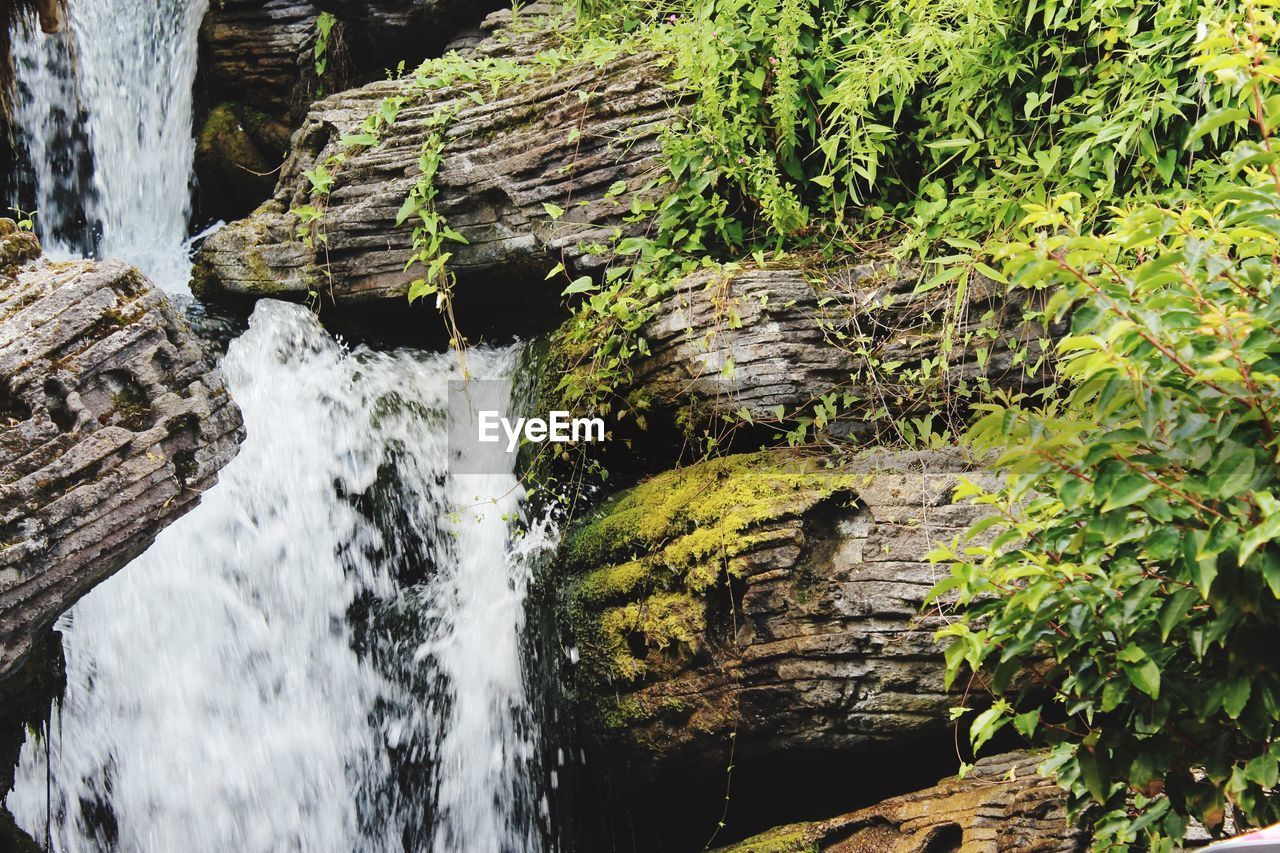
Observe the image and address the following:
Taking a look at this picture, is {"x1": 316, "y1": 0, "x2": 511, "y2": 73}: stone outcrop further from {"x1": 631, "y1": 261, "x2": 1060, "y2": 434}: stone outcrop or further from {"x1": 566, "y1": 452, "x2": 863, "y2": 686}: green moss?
{"x1": 566, "y1": 452, "x2": 863, "y2": 686}: green moss

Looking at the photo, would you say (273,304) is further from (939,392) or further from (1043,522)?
(1043,522)

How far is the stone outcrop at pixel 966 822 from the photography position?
3750 mm

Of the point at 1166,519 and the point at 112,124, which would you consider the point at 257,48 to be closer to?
the point at 112,124

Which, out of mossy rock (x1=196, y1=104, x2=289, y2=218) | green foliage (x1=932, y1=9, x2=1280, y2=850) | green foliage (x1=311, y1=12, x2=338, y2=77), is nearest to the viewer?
green foliage (x1=932, y1=9, x2=1280, y2=850)

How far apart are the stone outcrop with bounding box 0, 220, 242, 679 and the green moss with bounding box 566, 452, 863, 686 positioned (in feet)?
5.68

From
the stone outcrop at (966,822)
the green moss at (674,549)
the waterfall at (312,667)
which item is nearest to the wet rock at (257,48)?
the waterfall at (312,667)

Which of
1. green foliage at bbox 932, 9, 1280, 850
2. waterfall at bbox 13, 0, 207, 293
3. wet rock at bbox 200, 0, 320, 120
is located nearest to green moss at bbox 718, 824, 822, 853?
green foliage at bbox 932, 9, 1280, 850

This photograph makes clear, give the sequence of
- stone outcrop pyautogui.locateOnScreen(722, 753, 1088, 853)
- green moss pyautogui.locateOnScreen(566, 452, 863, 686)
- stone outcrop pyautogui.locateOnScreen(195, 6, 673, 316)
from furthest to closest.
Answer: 1. stone outcrop pyautogui.locateOnScreen(195, 6, 673, 316)
2. green moss pyautogui.locateOnScreen(566, 452, 863, 686)
3. stone outcrop pyautogui.locateOnScreen(722, 753, 1088, 853)

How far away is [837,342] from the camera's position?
4895 millimetres

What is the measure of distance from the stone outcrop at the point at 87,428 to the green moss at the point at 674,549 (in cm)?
173

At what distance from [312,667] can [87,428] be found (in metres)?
1.98

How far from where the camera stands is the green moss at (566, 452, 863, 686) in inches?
176

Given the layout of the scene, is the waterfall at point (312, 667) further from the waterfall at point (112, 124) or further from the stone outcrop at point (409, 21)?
the waterfall at point (112, 124)

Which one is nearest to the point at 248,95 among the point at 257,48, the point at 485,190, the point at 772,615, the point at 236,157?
the point at 257,48
